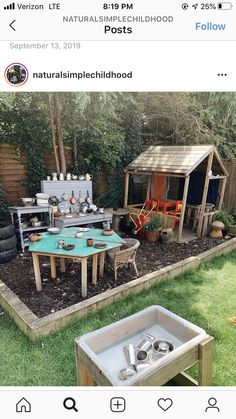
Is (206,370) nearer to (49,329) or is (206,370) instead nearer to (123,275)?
(49,329)

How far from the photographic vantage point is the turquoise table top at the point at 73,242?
3764 millimetres

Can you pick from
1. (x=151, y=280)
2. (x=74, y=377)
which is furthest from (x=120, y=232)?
(x=74, y=377)

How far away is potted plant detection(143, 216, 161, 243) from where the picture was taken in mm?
6449

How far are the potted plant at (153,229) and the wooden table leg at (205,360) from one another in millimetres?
4435

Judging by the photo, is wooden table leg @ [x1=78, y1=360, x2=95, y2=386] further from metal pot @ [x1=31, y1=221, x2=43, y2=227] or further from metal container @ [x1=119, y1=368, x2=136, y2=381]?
metal pot @ [x1=31, y1=221, x2=43, y2=227]

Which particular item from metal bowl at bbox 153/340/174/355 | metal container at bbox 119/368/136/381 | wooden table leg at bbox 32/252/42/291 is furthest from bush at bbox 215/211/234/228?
metal container at bbox 119/368/136/381

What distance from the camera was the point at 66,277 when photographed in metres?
4.51

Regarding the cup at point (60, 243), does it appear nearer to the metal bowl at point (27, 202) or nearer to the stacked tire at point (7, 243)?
the stacked tire at point (7, 243)

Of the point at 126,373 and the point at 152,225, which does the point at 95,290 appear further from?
the point at 152,225

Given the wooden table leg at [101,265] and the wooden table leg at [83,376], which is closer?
the wooden table leg at [83,376]

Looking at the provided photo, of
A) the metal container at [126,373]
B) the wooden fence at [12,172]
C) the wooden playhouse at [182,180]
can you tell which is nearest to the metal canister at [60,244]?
the metal container at [126,373]
